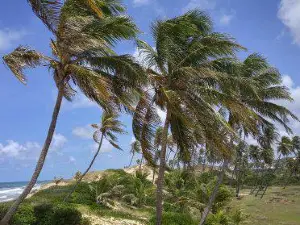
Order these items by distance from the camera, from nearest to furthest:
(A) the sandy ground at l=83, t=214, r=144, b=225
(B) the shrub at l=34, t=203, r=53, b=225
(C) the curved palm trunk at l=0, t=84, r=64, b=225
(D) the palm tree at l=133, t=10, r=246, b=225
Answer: (C) the curved palm trunk at l=0, t=84, r=64, b=225 → (D) the palm tree at l=133, t=10, r=246, b=225 → (B) the shrub at l=34, t=203, r=53, b=225 → (A) the sandy ground at l=83, t=214, r=144, b=225

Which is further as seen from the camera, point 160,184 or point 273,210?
point 273,210

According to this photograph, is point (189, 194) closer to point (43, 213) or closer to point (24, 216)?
point (43, 213)

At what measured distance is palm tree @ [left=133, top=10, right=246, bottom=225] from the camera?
14281 mm

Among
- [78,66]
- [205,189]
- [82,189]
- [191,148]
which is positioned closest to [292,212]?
[205,189]

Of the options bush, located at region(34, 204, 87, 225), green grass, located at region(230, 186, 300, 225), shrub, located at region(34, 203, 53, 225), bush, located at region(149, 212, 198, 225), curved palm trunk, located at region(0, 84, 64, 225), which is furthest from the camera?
green grass, located at region(230, 186, 300, 225)

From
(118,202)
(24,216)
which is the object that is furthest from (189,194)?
(24,216)

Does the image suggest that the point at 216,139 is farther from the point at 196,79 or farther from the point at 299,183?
the point at 299,183

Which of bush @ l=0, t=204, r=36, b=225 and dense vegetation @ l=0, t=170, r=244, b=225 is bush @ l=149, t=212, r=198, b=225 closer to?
dense vegetation @ l=0, t=170, r=244, b=225

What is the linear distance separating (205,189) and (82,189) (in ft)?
33.1

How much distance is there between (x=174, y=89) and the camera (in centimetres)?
1528

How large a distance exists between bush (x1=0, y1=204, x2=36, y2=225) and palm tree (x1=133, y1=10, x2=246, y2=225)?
549 centimetres

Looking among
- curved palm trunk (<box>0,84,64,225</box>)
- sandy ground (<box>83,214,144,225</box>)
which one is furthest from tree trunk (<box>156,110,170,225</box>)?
Answer: sandy ground (<box>83,214,144,225</box>)

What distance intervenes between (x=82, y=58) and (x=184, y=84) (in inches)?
176

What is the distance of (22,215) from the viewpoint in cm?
1536
